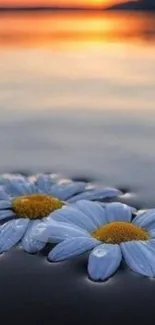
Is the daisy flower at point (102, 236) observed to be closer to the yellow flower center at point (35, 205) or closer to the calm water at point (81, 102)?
the yellow flower center at point (35, 205)

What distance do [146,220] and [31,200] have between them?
0.26m

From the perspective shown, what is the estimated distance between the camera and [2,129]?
2.44 m

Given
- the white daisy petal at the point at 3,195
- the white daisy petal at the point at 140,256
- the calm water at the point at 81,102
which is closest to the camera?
the white daisy petal at the point at 140,256

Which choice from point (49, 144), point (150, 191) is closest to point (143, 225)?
point (150, 191)

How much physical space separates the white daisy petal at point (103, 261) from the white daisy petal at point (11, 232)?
0.17m

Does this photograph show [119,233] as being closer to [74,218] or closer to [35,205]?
[74,218]

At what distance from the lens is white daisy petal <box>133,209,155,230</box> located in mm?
1448

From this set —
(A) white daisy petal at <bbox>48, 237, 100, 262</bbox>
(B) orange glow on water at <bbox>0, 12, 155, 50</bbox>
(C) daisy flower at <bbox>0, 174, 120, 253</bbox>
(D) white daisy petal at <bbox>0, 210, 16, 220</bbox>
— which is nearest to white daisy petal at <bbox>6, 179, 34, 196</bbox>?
(C) daisy flower at <bbox>0, 174, 120, 253</bbox>

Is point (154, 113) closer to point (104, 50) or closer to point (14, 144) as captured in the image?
point (14, 144)

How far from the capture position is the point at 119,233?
54.0 inches

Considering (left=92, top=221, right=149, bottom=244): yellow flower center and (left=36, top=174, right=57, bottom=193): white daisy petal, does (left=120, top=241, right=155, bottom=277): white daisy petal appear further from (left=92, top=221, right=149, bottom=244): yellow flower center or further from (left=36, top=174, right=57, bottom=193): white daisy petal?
(left=36, top=174, right=57, bottom=193): white daisy petal

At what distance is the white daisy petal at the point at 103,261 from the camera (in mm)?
1279

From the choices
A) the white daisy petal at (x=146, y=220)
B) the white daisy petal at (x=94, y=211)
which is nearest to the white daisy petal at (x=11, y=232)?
the white daisy petal at (x=94, y=211)

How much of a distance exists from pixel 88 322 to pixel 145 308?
102 millimetres
